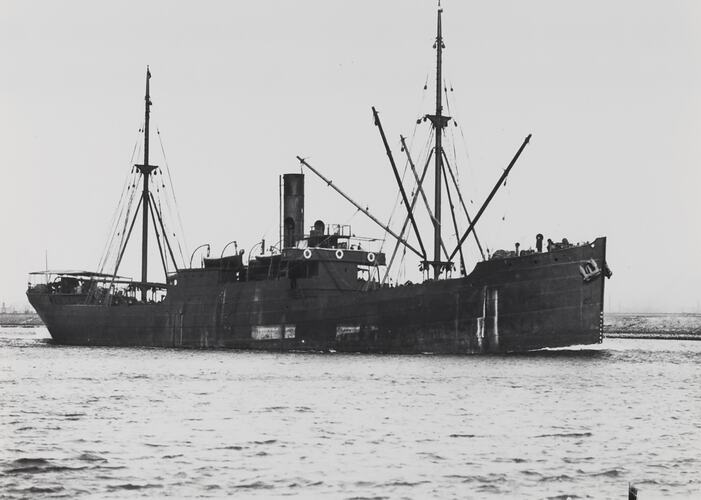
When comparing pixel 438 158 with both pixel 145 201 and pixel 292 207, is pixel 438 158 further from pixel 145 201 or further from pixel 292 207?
pixel 145 201

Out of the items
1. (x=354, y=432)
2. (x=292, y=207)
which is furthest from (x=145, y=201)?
(x=354, y=432)

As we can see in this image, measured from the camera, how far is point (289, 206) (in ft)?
178

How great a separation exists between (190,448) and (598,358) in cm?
3097

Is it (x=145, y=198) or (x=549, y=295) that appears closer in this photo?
(x=549, y=295)

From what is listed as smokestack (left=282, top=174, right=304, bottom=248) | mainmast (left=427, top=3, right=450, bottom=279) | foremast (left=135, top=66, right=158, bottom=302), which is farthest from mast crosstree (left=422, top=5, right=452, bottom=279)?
foremast (left=135, top=66, right=158, bottom=302)

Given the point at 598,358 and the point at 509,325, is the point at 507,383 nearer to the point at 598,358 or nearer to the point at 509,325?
the point at 509,325

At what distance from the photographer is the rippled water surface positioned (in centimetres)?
1681

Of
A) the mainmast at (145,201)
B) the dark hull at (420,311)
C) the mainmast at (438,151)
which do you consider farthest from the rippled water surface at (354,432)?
the mainmast at (145,201)

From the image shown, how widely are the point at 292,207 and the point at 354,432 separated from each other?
32356mm

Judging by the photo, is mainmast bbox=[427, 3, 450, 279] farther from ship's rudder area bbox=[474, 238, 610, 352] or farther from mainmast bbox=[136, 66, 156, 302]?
mainmast bbox=[136, 66, 156, 302]

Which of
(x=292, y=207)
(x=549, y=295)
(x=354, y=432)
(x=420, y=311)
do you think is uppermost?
Result: (x=292, y=207)

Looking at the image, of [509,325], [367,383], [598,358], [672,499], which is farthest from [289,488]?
[598,358]

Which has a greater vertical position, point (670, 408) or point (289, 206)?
point (289, 206)

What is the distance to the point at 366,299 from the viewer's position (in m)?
47.6
